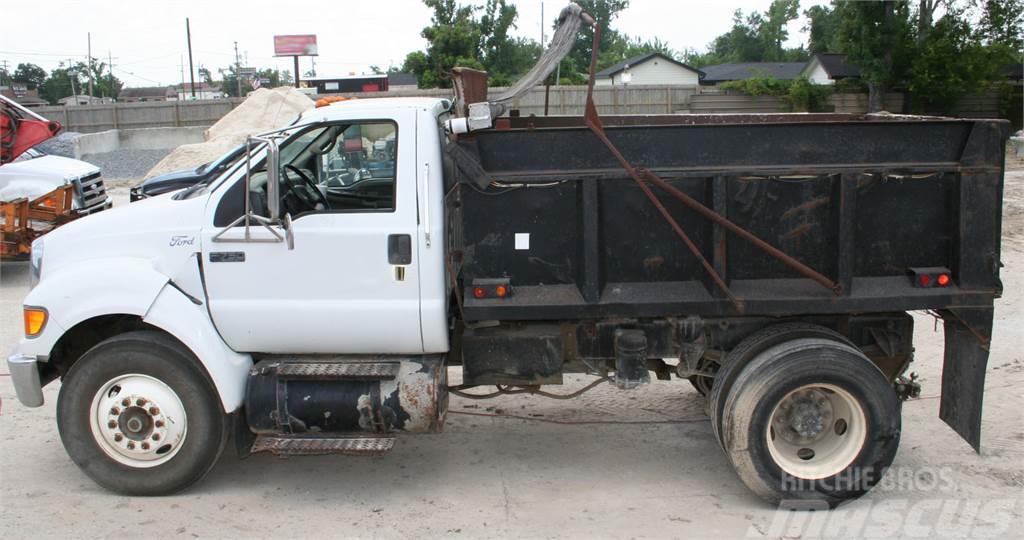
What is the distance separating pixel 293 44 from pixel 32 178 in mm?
61296

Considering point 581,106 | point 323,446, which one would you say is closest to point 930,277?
point 323,446

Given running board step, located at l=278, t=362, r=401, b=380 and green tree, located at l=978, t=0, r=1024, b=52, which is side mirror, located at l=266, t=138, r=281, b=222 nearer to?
running board step, located at l=278, t=362, r=401, b=380

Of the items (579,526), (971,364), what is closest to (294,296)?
(579,526)

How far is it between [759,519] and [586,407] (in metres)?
2.17

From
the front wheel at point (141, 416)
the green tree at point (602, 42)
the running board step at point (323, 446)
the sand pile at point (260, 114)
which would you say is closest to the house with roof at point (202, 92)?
the green tree at point (602, 42)

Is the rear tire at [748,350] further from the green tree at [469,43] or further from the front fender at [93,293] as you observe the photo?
the green tree at [469,43]

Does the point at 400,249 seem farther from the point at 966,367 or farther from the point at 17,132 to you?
the point at 17,132

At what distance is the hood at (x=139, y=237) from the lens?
17.3 feet

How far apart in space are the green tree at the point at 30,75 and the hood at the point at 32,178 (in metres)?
82.9

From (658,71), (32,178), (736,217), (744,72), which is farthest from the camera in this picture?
(658,71)

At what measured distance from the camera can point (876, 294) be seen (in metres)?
5.04

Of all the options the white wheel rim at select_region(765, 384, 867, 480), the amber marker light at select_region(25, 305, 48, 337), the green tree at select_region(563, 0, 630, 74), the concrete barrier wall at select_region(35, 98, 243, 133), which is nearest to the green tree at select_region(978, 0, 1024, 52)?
the green tree at select_region(563, 0, 630, 74)

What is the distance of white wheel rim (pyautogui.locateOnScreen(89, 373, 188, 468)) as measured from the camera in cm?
527

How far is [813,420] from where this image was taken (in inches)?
205
